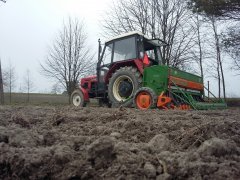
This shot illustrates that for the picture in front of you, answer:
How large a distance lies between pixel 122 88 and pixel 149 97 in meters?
1.53

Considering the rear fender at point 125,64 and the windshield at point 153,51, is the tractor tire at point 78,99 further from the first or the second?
the windshield at point 153,51

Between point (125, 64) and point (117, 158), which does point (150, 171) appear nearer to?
point (117, 158)

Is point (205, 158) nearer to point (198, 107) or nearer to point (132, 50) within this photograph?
point (198, 107)

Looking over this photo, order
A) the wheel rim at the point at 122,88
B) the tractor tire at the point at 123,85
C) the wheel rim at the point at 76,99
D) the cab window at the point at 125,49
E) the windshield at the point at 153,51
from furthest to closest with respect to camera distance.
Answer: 1. the wheel rim at the point at 76,99
2. the windshield at the point at 153,51
3. the cab window at the point at 125,49
4. the wheel rim at the point at 122,88
5. the tractor tire at the point at 123,85

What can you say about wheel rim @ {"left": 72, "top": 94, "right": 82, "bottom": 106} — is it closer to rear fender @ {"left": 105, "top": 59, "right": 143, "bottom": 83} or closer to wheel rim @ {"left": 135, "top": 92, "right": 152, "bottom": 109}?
rear fender @ {"left": 105, "top": 59, "right": 143, "bottom": 83}

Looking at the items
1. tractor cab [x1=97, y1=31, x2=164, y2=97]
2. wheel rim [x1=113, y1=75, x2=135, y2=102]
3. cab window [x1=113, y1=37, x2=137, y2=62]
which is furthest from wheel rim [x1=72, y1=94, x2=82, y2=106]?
cab window [x1=113, y1=37, x2=137, y2=62]

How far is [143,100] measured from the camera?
29.7 ft

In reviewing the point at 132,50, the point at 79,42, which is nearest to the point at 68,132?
the point at 132,50

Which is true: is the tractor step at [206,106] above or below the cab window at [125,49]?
below

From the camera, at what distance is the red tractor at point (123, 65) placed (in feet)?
32.4

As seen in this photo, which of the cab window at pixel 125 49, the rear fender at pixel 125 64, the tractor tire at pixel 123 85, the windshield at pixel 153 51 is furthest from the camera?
the windshield at pixel 153 51

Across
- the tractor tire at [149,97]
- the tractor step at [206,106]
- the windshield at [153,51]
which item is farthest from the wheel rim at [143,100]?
the windshield at [153,51]

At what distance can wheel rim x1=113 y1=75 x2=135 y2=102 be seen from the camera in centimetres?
1010

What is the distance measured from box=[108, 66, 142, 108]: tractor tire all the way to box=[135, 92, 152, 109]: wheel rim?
1.52 ft
